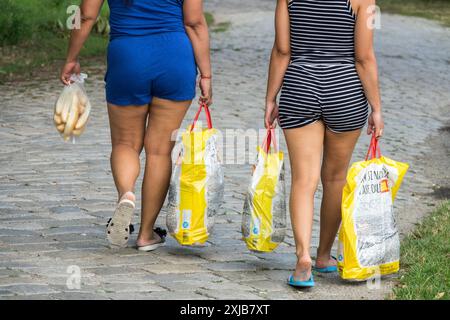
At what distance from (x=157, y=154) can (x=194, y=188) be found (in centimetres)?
32

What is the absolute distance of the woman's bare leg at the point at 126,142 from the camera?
22.5 feet

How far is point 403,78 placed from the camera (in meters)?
16.4

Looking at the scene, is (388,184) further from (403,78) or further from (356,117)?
(403,78)

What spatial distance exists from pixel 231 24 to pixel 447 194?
1367 cm

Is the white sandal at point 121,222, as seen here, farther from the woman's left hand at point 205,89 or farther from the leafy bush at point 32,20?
the leafy bush at point 32,20

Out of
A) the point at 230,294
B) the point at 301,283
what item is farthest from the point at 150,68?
the point at 301,283

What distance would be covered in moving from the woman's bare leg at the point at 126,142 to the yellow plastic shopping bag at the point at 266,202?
2.49ft

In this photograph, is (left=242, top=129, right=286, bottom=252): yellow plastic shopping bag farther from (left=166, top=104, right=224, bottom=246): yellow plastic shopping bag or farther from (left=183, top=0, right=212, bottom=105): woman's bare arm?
(left=183, top=0, right=212, bottom=105): woman's bare arm

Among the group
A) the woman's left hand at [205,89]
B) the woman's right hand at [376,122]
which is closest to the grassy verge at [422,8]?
the woman's left hand at [205,89]

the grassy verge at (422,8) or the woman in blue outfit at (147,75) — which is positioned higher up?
the woman in blue outfit at (147,75)

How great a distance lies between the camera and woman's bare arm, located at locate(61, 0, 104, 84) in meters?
6.70

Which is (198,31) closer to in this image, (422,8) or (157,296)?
(157,296)

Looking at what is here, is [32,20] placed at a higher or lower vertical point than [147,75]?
lower

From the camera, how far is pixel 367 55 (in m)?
6.12
